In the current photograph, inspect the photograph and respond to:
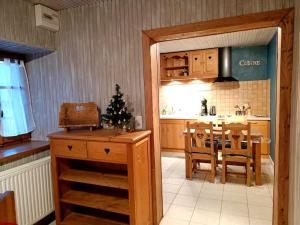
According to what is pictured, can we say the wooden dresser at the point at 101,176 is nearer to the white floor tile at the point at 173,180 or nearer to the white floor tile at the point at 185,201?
the white floor tile at the point at 185,201

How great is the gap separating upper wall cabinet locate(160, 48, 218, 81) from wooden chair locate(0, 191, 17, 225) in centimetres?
455

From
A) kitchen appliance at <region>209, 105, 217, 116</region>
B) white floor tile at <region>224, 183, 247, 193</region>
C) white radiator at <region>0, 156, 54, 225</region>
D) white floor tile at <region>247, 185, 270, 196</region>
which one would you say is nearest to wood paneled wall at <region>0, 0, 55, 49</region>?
white radiator at <region>0, 156, 54, 225</region>

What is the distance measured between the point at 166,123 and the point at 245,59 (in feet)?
7.52

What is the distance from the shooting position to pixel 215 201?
288 centimetres

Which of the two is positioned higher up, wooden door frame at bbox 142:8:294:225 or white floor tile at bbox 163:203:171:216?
wooden door frame at bbox 142:8:294:225

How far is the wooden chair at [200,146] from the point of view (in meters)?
3.41

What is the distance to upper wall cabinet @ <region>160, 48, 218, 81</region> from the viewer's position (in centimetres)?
493

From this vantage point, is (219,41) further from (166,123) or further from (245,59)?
(166,123)

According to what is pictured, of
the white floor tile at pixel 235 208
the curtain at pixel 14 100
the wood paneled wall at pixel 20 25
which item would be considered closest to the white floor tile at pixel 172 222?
the white floor tile at pixel 235 208

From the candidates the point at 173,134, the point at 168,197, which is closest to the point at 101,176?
the point at 168,197

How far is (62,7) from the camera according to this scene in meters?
2.37

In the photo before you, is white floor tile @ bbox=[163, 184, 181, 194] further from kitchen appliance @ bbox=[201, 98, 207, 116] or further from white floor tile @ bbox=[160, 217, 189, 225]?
kitchen appliance @ bbox=[201, 98, 207, 116]

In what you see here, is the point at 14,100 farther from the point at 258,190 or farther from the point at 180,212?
the point at 258,190

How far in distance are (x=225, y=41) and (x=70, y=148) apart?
11.9 ft
